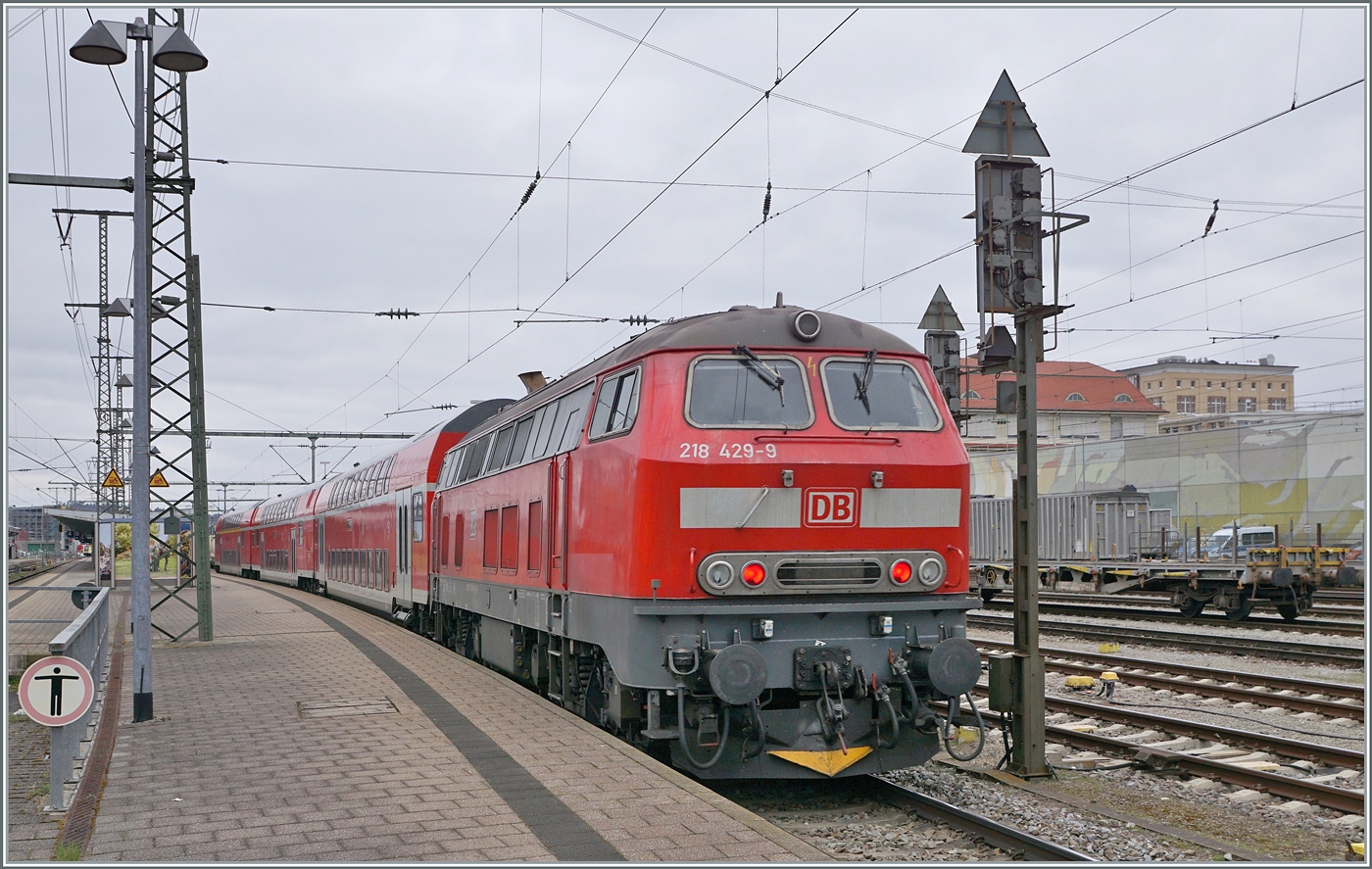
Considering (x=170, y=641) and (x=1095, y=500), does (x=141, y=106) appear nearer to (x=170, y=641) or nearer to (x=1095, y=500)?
(x=170, y=641)

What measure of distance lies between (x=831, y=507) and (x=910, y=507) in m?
0.67

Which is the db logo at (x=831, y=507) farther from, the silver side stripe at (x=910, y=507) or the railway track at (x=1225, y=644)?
the railway track at (x=1225, y=644)

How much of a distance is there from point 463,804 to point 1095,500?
25103mm

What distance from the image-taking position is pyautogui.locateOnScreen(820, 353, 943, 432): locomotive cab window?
909 cm

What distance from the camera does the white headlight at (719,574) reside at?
839 centimetres

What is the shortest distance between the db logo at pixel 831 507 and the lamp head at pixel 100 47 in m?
8.07

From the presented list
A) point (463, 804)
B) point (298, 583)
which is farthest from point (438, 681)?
point (298, 583)

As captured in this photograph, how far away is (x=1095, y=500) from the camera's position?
2964cm

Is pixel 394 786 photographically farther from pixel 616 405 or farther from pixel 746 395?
pixel 746 395

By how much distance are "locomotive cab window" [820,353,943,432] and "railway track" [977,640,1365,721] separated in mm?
3880

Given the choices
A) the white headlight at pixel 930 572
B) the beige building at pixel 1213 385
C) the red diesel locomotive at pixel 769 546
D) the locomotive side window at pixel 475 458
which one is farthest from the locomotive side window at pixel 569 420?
the beige building at pixel 1213 385

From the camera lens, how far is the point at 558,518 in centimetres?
1053

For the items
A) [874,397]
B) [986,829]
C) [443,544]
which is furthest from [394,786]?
[443,544]

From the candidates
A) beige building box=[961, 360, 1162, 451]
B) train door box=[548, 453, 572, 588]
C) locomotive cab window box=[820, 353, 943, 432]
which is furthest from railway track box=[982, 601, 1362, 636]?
beige building box=[961, 360, 1162, 451]
